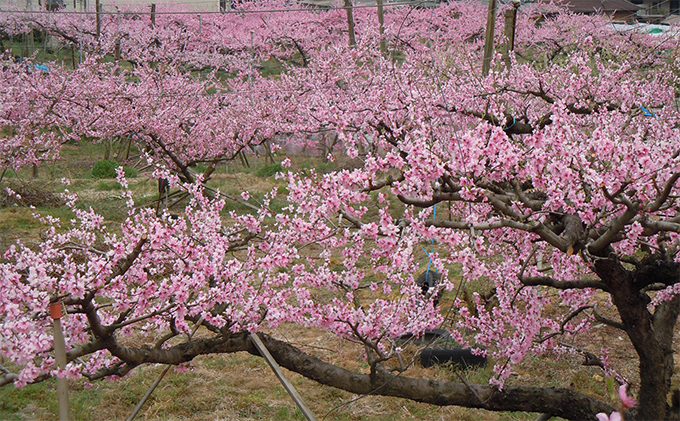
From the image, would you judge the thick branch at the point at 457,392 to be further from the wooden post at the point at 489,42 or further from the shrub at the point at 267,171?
the shrub at the point at 267,171

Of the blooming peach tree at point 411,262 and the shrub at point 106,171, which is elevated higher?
the blooming peach tree at point 411,262

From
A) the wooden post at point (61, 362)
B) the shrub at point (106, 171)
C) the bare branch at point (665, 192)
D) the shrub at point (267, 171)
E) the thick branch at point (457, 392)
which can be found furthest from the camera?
the shrub at point (267, 171)

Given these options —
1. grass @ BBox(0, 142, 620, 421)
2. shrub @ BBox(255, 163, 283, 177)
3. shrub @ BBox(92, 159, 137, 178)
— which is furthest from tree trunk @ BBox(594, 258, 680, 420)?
shrub @ BBox(92, 159, 137, 178)

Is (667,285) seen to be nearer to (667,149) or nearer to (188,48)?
(667,149)

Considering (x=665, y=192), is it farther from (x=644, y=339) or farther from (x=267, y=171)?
(x=267, y=171)

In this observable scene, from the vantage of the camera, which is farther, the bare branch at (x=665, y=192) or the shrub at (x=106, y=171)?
the shrub at (x=106, y=171)

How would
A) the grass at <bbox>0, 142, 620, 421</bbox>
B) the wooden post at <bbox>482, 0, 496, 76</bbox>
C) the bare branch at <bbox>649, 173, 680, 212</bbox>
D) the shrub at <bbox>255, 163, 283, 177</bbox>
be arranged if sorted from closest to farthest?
1. the bare branch at <bbox>649, 173, 680, 212</bbox>
2. the grass at <bbox>0, 142, 620, 421</bbox>
3. the wooden post at <bbox>482, 0, 496, 76</bbox>
4. the shrub at <bbox>255, 163, 283, 177</bbox>

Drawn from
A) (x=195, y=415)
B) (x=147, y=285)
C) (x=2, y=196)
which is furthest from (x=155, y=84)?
(x=147, y=285)

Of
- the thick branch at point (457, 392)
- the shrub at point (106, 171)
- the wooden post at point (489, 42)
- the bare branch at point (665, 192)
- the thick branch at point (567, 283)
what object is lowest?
the shrub at point (106, 171)

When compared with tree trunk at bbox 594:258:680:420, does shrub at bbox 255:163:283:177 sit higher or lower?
lower

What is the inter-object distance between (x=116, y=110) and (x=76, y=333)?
888 centimetres

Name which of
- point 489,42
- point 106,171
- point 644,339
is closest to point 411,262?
point 644,339

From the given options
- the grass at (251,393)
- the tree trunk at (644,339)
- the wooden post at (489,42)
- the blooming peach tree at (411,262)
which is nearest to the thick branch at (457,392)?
the blooming peach tree at (411,262)

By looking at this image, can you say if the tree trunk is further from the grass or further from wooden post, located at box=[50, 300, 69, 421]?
wooden post, located at box=[50, 300, 69, 421]
